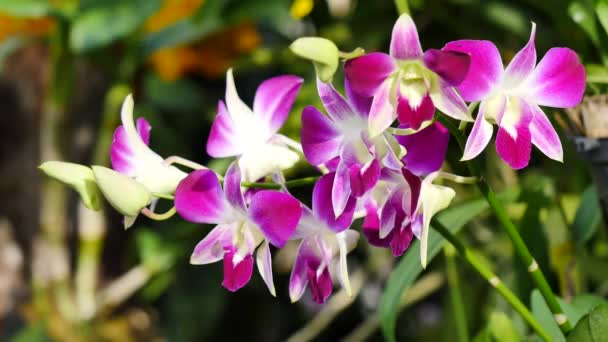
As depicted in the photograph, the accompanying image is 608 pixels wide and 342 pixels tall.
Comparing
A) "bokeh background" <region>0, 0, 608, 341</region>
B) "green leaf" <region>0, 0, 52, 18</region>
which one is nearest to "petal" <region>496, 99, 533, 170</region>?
"bokeh background" <region>0, 0, 608, 341</region>

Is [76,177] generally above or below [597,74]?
above

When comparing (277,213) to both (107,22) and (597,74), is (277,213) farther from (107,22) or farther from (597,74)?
(107,22)

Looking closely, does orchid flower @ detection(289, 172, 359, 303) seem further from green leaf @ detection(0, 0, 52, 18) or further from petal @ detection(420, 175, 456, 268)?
green leaf @ detection(0, 0, 52, 18)

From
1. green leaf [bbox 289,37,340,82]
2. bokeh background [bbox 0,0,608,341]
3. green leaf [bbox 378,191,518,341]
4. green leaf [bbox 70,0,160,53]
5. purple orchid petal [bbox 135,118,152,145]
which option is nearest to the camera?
green leaf [bbox 289,37,340,82]

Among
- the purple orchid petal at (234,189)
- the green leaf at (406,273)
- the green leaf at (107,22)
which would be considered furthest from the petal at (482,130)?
the green leaf at (107,22)

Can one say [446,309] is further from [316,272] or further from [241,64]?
[316,272]

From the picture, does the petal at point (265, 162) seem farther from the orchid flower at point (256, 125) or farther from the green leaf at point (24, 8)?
the green leaf at point (24, 8)

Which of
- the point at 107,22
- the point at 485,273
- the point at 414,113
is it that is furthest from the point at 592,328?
the point at 107,22
